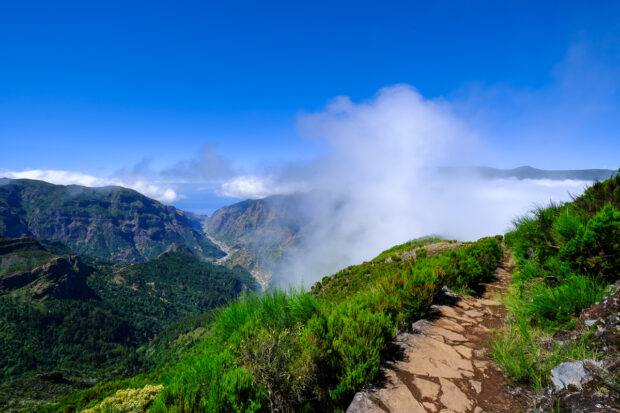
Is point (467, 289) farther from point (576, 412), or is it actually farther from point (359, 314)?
point (576, 412)

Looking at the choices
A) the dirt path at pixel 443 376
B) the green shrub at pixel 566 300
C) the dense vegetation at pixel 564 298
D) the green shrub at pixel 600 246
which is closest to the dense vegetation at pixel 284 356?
the dirt path at pixel 443 376

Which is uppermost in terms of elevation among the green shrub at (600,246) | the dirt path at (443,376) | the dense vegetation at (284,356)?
the green shrub at (600,246)

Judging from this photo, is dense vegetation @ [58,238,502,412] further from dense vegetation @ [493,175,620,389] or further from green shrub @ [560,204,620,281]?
green shrub @ [560,204,620,281]

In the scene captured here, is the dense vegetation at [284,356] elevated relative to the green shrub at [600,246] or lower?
lower

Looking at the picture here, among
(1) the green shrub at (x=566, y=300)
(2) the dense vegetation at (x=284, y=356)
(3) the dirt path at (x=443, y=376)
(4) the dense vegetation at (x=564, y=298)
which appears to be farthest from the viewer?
(1) the green shrub at (x=566, y=300)

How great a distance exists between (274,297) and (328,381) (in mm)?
2122

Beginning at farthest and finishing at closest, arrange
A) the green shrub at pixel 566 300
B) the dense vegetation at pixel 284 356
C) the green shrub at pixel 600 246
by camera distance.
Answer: the green shrub at pixel 600 246 → the green shrub at pixel 566 300 → the dense vegetation at pixel 284 356

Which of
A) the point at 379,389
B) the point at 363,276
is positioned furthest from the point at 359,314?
the point at 363,276

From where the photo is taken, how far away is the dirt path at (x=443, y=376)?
356 cm

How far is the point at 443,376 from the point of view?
4238mm

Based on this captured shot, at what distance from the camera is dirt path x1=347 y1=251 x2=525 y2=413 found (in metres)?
3.56

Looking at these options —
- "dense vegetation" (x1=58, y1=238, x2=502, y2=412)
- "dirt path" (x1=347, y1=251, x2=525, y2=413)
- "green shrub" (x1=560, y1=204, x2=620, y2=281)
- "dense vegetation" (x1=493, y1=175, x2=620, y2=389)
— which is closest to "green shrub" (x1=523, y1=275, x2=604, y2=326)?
"dense vegetation" (x1=493, y1=175, x2=620, y2=389)

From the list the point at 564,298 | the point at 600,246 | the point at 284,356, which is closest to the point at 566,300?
the point at 564,298

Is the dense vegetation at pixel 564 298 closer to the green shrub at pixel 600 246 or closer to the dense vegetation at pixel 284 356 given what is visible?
the green shrub at pixel 600 246
